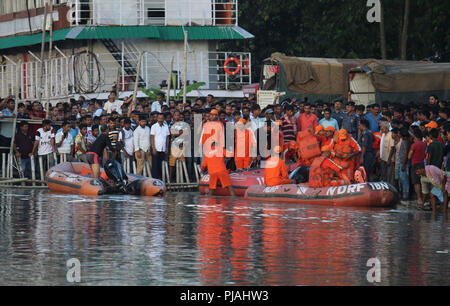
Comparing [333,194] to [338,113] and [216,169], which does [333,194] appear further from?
[338,113]

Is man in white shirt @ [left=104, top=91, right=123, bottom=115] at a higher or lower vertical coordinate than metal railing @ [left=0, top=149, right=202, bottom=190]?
higher

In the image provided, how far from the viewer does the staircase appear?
135 feet

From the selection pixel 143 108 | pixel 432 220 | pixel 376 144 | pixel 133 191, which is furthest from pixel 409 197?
pixel 143 108

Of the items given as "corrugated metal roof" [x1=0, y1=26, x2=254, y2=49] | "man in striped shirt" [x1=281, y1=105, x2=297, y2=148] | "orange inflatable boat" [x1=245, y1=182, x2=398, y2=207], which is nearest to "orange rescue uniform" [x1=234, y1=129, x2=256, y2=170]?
"man in striped shirt" [x1=281, y1=105, x2=297, y2=148]

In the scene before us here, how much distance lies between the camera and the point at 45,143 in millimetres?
27828

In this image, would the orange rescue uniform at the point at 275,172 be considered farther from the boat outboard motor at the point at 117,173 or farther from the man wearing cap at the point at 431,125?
the man wearing cap at the point at 431,125

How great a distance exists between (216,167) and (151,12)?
19.9 meters

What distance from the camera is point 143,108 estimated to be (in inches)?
1193

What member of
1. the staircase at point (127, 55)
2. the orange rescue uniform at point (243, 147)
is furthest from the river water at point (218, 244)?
the staircase at point (127, 55)

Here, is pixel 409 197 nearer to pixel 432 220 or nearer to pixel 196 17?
pixel 432 220

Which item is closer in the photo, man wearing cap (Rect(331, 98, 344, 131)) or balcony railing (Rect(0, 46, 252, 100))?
man wearing cap (Rect(331, 98, 344, 131))

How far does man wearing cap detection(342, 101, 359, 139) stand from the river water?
3.69m

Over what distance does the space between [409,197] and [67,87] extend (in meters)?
23.4

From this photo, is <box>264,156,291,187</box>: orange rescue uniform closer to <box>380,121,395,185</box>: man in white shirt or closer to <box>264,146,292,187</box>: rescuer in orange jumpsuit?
<box>264,146,292,187</box>: rescuer in orange jumpsuit
